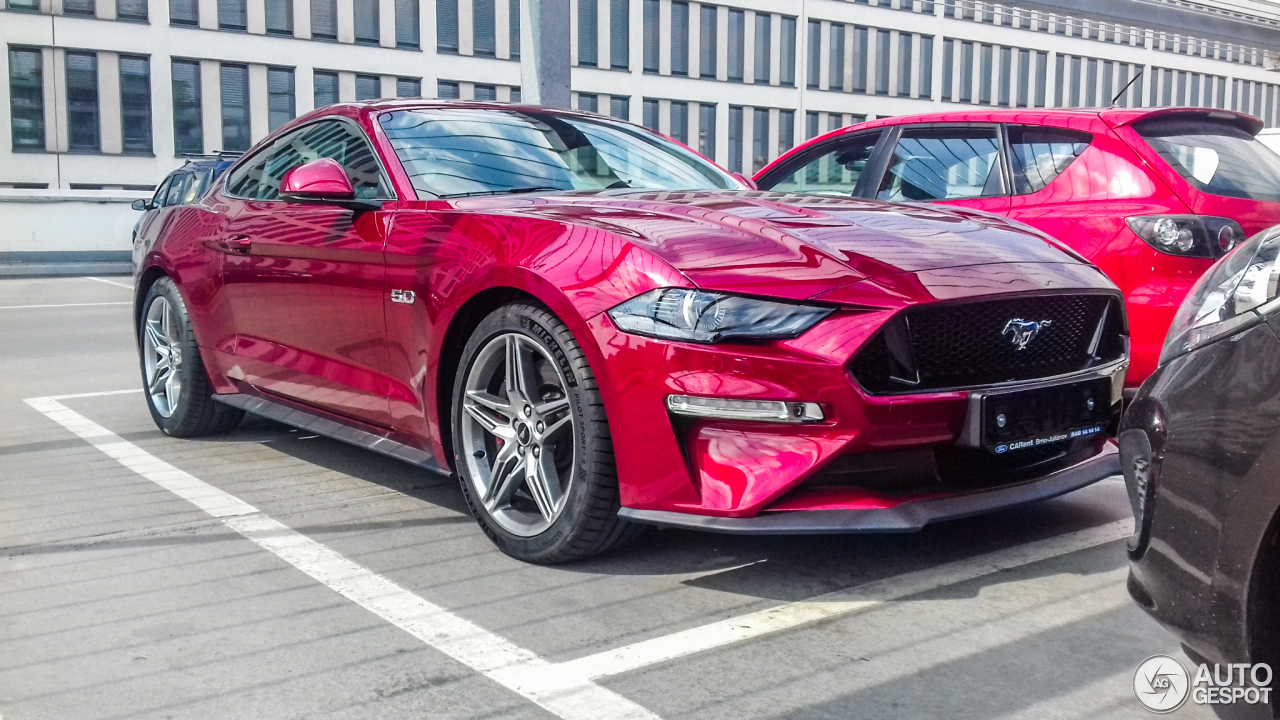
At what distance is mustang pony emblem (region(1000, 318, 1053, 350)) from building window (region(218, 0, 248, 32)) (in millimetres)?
45406

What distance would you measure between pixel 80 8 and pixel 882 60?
34585mm

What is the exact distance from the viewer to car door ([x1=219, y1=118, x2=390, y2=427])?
4.52 meters

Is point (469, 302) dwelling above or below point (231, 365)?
above

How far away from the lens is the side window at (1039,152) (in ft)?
18.9

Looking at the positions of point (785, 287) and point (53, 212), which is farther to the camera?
point (53, 212)

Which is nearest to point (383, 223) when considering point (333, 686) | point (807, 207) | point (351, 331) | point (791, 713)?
point (351, 331)

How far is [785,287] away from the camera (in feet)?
11.1

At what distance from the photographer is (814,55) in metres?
58.3

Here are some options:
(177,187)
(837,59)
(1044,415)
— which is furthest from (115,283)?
(837,59)

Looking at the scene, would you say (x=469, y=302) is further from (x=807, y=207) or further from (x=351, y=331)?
(x=807, y=207)

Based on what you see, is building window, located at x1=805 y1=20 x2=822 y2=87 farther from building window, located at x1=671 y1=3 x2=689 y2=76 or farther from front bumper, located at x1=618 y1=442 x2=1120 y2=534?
front bumper, located at x1=618 y1=442 x2=1120 y2=534

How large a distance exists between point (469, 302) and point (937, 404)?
1488mm

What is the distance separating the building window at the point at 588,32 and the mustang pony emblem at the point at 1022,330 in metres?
49.1

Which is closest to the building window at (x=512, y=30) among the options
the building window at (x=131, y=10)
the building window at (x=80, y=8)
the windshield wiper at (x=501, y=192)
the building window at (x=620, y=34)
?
the building window at (x=620, y=34)
